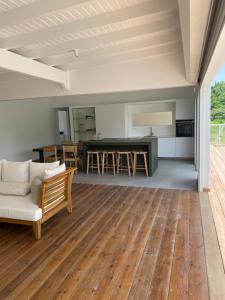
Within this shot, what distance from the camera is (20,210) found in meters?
2.90

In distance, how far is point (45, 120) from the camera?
9062 mm

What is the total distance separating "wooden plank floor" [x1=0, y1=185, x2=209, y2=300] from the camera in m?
2.00

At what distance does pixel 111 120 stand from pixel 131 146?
94.3 inches

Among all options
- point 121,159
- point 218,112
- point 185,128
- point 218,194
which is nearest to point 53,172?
point 218,194

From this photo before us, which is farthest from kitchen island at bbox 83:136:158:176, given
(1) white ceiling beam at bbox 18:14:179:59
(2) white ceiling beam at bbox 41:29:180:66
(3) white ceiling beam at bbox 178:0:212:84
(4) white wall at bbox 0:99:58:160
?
(3) white ceiling beam at bbox 178:0:212:84

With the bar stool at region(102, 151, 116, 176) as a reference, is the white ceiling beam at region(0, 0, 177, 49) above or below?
above

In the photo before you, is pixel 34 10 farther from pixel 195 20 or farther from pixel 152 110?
pixel 152 110

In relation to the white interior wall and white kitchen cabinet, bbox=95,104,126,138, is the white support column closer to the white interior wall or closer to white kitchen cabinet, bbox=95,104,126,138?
the white interior wall

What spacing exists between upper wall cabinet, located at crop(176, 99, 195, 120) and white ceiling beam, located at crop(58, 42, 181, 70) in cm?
368

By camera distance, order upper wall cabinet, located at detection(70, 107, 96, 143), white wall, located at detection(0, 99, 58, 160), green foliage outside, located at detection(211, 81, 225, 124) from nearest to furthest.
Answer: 1. white wall, located at detection(0, 99, 58, 160)
2. upper wall cabinet, located at detection(70, 107, 96, 143)
3. green foliage outside, located at detection(211, 81, 225, 124)

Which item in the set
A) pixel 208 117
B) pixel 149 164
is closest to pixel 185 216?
pixel 208 117

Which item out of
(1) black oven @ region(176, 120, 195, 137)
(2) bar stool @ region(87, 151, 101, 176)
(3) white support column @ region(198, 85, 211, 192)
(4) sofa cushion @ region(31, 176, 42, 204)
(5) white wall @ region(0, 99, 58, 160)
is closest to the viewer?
(4) sofa cushion @ region(31, 176, 42, 204)

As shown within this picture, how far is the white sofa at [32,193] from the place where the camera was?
2.91 m

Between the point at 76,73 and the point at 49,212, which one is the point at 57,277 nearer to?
the point at 49,212
